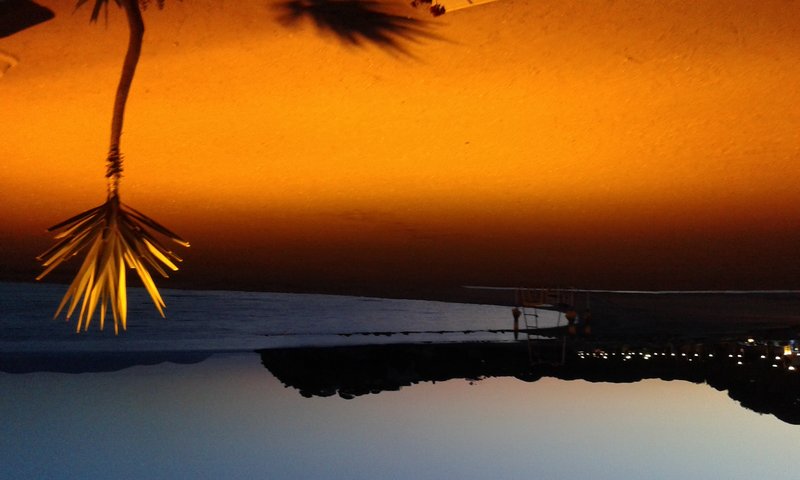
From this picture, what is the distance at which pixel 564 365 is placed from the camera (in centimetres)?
825

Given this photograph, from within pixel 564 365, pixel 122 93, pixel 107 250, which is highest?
pixel 122 93

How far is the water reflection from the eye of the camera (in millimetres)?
7680

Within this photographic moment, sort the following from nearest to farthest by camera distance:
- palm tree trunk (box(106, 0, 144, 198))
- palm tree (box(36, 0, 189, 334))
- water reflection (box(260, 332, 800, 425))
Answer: palm tree (box(36, 0, 189, 334)), palm tree trunk (box(106, 0, 144, 198)), water reflection (box(260, 332, 800, 425))

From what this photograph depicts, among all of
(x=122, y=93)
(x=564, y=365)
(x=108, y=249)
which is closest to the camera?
(x=108, y=249)

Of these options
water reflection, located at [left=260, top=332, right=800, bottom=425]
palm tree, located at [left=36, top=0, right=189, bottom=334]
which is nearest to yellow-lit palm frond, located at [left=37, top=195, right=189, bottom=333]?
palm tree, located at [left=36, top=0, right=189, bottom=334]

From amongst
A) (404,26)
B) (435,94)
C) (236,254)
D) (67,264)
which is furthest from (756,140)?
(67,264)

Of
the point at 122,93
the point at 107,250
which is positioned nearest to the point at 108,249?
the point at 107,250

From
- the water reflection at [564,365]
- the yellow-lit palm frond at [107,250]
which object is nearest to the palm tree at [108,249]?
the yellow-lit palm frond at [107,250]

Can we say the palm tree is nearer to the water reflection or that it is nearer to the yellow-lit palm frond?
the yellow-lit palm frond

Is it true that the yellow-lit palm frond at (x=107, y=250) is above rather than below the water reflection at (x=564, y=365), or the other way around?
above

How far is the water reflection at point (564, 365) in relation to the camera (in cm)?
768

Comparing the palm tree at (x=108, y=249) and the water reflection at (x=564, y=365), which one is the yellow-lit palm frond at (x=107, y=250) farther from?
the water reflection at (x=564, y=365)

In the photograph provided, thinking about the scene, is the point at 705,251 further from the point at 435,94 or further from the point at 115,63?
the point at 115,63

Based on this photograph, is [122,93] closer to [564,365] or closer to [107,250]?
[107,250]
